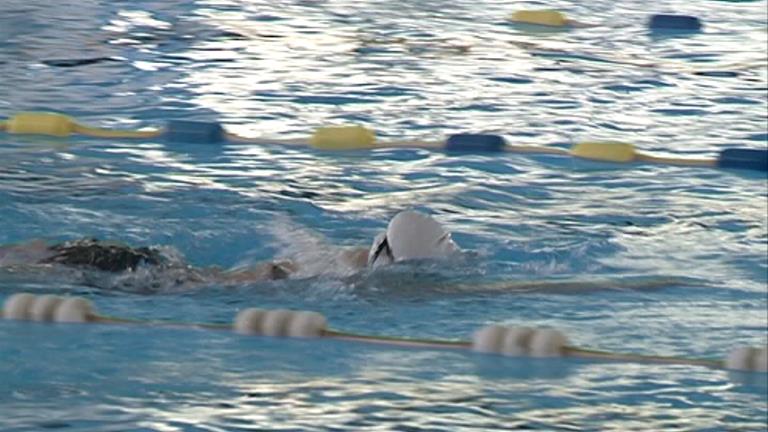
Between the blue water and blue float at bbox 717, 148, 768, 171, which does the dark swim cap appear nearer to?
the blue water

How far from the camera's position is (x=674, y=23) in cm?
1073

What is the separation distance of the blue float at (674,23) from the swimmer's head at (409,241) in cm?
559

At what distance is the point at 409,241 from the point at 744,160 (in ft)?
8.07

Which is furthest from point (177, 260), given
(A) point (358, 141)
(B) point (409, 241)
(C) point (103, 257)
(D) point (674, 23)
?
(D) point (674, 23)

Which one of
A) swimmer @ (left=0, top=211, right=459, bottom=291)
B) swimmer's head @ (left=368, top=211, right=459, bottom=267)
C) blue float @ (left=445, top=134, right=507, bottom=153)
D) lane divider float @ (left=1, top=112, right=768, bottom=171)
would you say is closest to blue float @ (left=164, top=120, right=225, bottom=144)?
lane divider float @ (left=1, top=112, right=768, bottom=171)

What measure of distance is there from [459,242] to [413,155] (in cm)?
150

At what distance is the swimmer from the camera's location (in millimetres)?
5449

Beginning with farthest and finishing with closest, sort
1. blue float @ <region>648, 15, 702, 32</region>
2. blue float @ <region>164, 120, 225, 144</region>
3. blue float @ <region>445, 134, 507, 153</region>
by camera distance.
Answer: blue float @ <region>648, 15, 702, 32</region> → blue float @ <region>164, 120, 225, 144</region> → blue float @ <region>445, 134, 507, 153</region>

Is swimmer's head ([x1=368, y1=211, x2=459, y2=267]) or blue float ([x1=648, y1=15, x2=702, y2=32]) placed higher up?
swimmer's head ([x1=368, y1=211, x2=459, y2=267])

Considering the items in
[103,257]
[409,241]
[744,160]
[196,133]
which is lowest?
[196,133]

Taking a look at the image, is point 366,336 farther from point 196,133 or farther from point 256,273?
point 196,133

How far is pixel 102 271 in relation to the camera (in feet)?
18.3

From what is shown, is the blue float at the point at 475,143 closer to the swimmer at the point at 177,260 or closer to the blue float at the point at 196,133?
the blue float at the point at 196,133

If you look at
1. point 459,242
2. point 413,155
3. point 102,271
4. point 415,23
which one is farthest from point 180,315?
point 415,23
